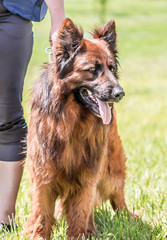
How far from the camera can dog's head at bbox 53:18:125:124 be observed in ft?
10.8

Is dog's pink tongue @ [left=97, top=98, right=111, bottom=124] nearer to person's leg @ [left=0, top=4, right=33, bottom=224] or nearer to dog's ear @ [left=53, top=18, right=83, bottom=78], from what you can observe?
dog's ear @ [left=53, top=18, right=83, bottom=78]

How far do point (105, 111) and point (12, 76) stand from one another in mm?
935

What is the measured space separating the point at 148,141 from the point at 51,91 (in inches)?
185

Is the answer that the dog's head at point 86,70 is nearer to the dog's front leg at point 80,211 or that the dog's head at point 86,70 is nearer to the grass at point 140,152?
the grass at point 140,152

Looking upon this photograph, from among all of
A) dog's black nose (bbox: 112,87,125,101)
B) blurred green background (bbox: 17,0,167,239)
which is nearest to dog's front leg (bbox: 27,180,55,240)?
blurred green background (bbox: 17,0,167,239)

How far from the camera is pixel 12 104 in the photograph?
150 inches

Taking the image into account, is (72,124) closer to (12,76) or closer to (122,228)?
(12,76)

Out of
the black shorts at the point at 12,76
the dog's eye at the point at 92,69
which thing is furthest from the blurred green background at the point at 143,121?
the dog's eye at the point at 92,69

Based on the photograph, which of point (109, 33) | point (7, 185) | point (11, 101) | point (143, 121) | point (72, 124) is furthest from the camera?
point (143, 121)

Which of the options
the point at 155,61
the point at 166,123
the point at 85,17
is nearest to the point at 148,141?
the point at 166,123

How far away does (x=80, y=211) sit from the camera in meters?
3.72

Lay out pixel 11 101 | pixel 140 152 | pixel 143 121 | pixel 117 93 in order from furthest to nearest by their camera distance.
Result: pixel 143 121 → pixel 140 152 → pixel 11 101 → pixel 117 93

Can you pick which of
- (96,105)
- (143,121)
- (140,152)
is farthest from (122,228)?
(143,121)

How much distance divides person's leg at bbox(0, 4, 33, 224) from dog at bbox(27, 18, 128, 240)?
0.30m
